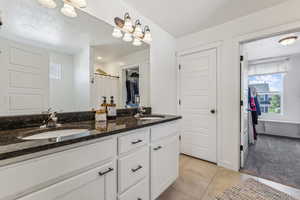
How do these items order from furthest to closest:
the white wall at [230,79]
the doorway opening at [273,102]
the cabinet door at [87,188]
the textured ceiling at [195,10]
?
1. the doorway opening at [273,102]
2. the white wall at [230,79]
3. the textured ceiling at [195,10]
4. the cabinet door at [87,188]

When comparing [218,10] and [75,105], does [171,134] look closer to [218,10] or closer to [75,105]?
[75,105]

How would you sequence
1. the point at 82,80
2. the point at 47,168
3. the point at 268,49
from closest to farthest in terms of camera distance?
the point at 47,168 < the point at 82,80 < the point at 268,49

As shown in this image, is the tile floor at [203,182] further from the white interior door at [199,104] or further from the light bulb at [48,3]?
the light bulb at [48,3]

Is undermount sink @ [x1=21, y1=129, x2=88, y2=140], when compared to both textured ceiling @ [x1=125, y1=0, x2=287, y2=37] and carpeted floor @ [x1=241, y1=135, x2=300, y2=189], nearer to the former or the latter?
textured ceiling @ [x1=125, y1=0, x2=287, y2=37]

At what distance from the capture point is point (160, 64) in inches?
91.7

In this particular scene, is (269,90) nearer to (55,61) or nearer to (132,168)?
(132,168)

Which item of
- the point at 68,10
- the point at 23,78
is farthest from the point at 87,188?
the point at 68,10

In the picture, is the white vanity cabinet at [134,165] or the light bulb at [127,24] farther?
the light bulb at [127,24]

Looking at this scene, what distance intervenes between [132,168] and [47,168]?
59cm

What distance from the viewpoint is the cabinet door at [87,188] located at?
0.64 meters

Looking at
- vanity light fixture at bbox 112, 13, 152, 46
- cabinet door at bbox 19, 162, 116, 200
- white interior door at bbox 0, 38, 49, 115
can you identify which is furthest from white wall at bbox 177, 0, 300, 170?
white interior door at bbox 0, 38, 49, 115

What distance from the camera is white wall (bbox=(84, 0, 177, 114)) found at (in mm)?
1761

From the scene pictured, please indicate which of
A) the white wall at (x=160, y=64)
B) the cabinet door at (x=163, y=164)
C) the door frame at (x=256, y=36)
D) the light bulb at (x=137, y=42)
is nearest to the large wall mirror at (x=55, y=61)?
the light bulb at (x=137, y=42)

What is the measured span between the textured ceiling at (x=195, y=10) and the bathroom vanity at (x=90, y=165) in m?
1.55
